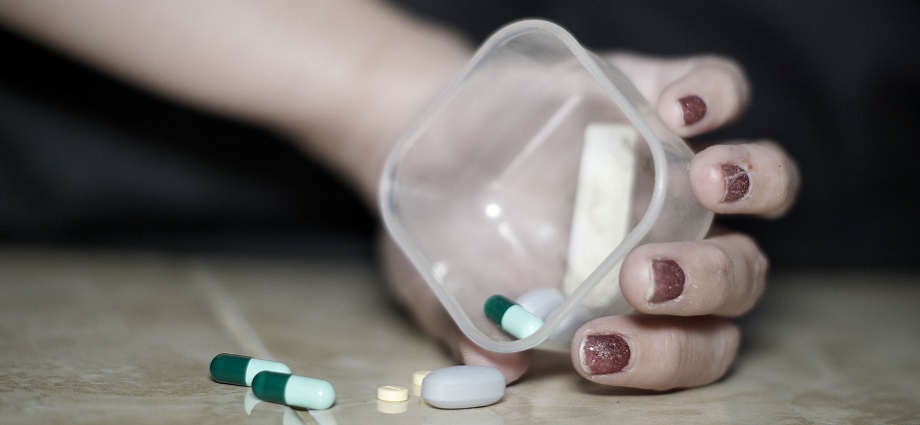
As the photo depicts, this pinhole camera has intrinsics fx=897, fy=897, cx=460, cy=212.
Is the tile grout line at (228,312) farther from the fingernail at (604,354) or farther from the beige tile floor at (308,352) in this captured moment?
the fingernail at (604,354)

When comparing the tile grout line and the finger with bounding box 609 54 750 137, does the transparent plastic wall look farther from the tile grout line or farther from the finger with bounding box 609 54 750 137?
the tile grout line

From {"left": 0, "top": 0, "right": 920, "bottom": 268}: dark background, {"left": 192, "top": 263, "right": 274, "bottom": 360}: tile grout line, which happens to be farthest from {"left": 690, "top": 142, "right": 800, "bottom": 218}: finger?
{"left": 0, "top": 0, "right": 920, "bottom": 268}: dark background

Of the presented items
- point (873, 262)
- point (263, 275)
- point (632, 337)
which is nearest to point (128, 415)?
point (632, 337)

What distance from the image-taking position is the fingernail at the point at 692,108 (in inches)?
27.0

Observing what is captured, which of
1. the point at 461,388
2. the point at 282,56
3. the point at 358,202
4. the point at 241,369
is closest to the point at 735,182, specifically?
the point at 461,388

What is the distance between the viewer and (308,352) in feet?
2.58

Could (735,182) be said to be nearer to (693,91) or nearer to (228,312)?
(693,91)

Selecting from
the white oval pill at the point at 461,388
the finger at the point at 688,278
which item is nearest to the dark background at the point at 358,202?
the finger at the point at 688,278

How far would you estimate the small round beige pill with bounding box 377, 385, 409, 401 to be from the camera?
2.10 feet

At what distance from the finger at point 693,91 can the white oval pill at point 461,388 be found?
0.24 meters

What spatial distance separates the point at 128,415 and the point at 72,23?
478 mm

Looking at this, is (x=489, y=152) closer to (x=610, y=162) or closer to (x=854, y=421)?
(x=610, y=162)

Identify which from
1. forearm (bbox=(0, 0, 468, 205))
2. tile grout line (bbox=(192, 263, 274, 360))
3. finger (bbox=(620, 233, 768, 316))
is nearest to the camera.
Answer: finger (bbox=(620, 233, 768, 316))

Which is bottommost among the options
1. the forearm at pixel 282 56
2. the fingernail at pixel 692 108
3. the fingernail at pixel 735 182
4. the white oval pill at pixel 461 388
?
the white oval pill at pixel 461 388
